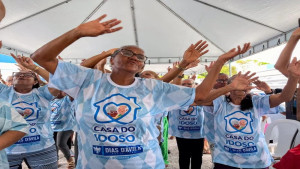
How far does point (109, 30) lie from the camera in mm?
1394

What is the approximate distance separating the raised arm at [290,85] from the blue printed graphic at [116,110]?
4.48 ft

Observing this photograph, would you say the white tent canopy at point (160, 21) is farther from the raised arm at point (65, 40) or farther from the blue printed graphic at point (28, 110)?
the raised arm at point (65, 40)

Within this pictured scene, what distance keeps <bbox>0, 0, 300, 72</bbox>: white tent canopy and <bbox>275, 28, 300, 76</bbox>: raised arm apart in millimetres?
2192

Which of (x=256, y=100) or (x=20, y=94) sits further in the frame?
(x=20, y=94)

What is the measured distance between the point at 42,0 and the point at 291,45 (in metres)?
4.10

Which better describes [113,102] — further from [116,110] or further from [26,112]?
[26,112]

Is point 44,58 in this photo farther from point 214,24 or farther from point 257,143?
point 214,24

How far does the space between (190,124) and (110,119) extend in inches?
92.9

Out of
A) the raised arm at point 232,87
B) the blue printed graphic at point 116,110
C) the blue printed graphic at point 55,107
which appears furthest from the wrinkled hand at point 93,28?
the blue printed graphic at point 55,107

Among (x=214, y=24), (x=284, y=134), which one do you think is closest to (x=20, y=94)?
(x=284, y=134)

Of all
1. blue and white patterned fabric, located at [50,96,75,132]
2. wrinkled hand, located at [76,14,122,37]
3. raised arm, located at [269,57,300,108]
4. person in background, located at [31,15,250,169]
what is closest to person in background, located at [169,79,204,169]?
raised arm, located at [269,57,300,108]

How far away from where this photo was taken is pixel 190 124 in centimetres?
361

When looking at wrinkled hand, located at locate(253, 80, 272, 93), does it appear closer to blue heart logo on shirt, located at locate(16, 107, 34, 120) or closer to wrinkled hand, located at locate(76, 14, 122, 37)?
wrinkled hand, located at locate(76, 14, 122, 37)

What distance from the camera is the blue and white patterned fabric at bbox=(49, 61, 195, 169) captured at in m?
1.46
